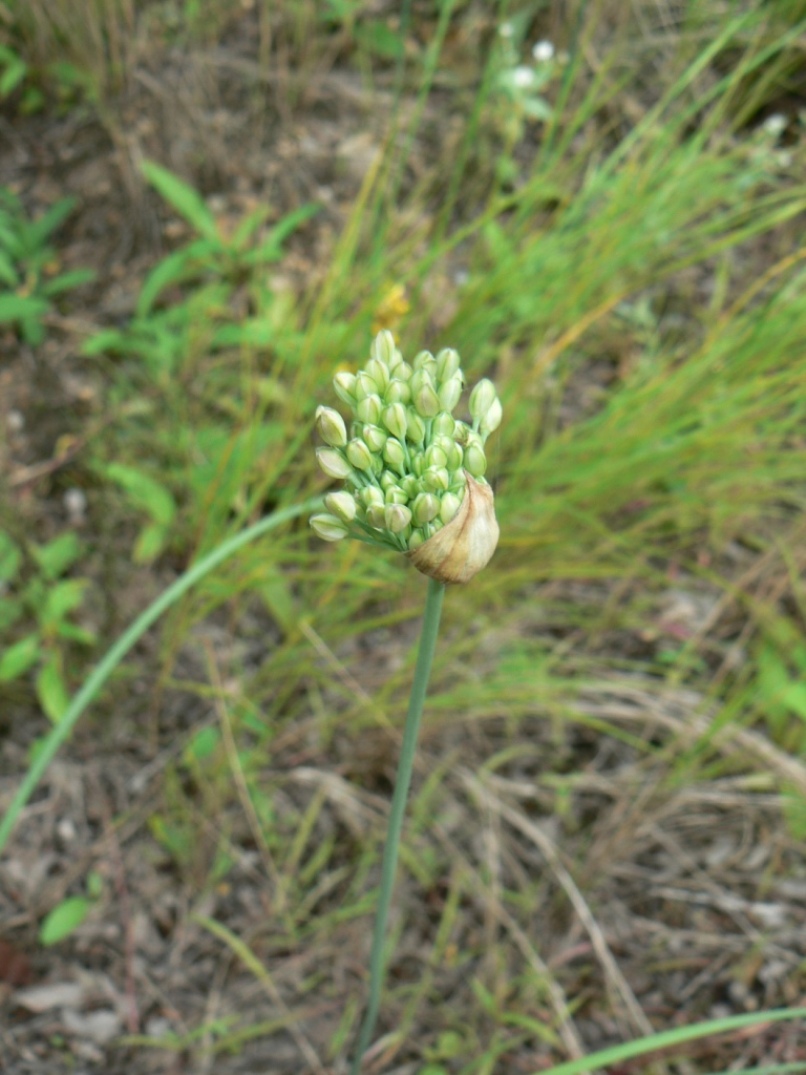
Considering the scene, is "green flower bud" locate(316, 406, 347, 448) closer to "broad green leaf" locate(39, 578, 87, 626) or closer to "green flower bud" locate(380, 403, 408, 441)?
"green flower bud" locate(380, 403, 408, 441)

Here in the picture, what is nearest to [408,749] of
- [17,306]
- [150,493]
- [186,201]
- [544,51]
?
[150,493]

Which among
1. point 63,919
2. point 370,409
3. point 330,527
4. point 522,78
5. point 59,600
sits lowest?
point 63,919

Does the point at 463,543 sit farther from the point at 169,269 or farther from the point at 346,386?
the point at 169,269

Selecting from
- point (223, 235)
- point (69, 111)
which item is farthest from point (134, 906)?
point (69, 111)

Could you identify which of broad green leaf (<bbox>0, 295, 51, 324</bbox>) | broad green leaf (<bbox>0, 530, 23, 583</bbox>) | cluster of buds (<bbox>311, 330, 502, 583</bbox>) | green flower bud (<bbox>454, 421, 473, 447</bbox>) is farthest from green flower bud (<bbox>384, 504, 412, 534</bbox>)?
broad green leaf (<bbox>0, 295, 51, 324</bbox>)

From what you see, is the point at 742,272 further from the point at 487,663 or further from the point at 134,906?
the point at 134,906

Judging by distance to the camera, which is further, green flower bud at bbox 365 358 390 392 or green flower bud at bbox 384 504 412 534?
green flower bud at bbox 365 358 390 392
